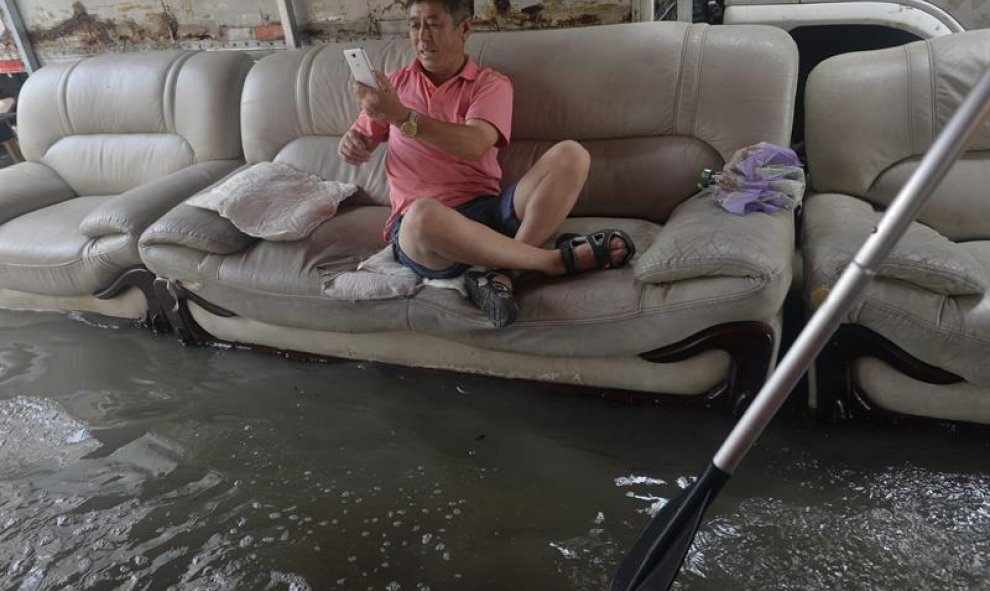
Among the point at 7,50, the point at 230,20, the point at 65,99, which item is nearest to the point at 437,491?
the point at 230,20

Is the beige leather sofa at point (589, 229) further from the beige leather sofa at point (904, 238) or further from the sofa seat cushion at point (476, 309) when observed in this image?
the beige leather sofa at point (904, 238)

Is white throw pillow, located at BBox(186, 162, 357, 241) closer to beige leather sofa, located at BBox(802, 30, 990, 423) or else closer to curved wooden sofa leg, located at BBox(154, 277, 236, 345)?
curved wooden sofa leg, located at BBox(154, 277, 236, 345)

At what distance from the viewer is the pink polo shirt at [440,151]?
6.22 ft

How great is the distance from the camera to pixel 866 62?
1937mm

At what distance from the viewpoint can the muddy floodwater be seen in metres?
1.34

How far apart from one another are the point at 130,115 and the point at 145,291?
1.02 meters

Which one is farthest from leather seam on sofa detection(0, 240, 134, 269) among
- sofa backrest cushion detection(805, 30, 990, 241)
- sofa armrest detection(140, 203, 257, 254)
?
sofa backrest cushion detection(805, 30, 990, 241)

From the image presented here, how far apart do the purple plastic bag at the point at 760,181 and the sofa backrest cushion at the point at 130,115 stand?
6.62 ft

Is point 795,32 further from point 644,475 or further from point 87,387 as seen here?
point 87,387

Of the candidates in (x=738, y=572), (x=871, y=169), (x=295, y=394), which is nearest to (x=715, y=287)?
(x=738, y=572)

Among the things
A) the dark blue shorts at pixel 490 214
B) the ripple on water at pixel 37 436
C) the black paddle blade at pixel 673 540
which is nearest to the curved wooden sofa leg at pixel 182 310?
the ripple on water at pixel 37 436

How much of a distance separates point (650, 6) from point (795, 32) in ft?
1.80

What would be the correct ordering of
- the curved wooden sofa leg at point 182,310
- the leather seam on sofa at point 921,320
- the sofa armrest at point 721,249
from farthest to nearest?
1. the curved wooden sofa leg at point 182,310
2. the sofa armrest at point 721,249
3. the leather seam on sofa at point 921,320

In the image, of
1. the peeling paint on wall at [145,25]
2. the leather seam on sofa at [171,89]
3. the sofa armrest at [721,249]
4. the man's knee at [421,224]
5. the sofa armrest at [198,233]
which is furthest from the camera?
the peeling paint on wall at [145,25]
